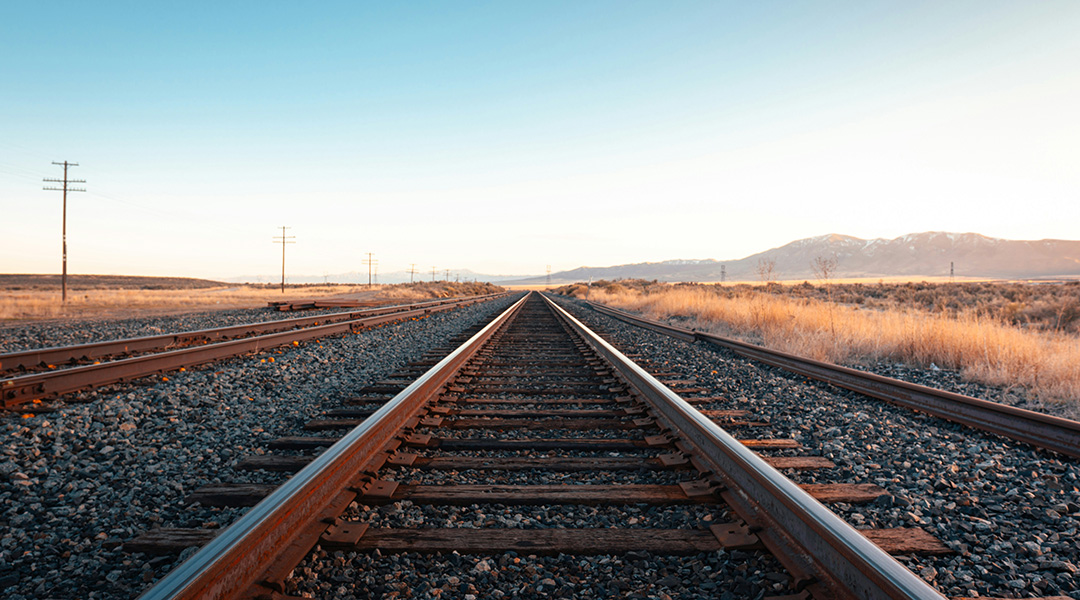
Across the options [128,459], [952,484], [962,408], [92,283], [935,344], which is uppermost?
[92,283]

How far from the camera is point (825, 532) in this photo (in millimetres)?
1845

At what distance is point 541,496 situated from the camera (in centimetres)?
265

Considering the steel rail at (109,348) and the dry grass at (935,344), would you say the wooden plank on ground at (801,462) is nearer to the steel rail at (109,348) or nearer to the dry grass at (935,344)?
the dry grass at (935,344)

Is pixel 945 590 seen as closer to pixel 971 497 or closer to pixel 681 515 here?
pixel 681 515

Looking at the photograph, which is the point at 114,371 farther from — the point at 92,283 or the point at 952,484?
the point at 92,283

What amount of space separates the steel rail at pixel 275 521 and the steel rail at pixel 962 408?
455cm

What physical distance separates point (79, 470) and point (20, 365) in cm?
489

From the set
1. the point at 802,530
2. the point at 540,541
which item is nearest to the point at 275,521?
the point at 540,541

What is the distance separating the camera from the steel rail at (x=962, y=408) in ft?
12.0

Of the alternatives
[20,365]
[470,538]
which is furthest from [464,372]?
[20,365]

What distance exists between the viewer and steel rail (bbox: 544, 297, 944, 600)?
1.57 metres

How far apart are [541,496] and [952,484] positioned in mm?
2421

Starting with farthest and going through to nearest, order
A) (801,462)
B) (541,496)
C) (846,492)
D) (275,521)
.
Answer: (801,462) → (846,492) → (541,496) → (275,521)

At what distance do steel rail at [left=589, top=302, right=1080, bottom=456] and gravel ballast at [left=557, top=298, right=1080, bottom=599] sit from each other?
8 centimetres
